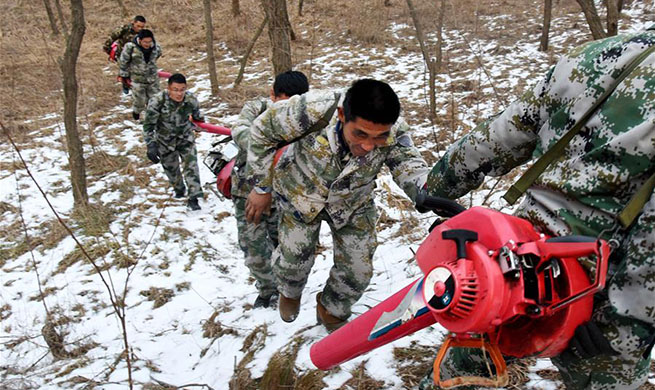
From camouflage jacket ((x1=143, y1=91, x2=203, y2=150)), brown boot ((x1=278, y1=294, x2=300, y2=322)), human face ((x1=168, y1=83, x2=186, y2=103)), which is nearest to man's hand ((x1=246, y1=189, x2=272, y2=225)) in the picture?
brown boot ((x1=278, y1=294, x2=300, y2=322))

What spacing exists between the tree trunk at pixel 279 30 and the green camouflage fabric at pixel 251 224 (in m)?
1.09

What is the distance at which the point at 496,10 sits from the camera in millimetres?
12758

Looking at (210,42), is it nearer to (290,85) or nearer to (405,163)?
(290,85)

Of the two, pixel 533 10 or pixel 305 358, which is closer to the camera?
pixel 305 358

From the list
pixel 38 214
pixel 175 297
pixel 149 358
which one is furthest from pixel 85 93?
pixel 149 358

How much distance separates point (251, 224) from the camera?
145 inches

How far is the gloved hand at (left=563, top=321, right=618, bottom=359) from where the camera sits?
1.23 m

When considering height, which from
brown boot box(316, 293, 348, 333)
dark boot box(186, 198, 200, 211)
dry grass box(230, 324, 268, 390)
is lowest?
dark boot box(186, 198, 200, 211)

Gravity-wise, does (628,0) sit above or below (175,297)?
above

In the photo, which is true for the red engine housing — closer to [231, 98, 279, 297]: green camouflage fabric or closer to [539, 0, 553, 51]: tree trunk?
[231, 98, 279, 297]: green camouflage fabric

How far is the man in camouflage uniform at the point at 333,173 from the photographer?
2236mm

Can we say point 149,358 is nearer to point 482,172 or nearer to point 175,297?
point 175,297

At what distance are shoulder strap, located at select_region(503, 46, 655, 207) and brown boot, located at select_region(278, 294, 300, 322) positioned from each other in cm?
195

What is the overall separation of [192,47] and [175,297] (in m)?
10.6
